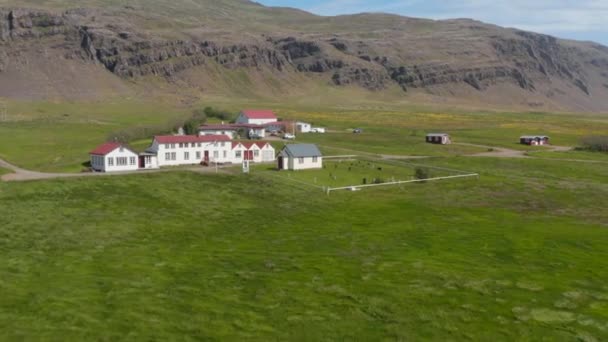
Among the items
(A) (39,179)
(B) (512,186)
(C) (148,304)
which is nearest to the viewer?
(C) (148,304)

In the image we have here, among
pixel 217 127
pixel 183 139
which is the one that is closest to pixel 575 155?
pixel 217 127

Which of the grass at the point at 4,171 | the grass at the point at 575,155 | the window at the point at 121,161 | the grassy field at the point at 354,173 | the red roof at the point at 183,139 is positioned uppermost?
the red roof at the point at 183,139

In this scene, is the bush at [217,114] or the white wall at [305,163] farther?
the bush at [217,114]

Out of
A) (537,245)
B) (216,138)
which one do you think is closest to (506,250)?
(537,245)

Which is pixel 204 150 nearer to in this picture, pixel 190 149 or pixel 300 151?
pixel 190 149

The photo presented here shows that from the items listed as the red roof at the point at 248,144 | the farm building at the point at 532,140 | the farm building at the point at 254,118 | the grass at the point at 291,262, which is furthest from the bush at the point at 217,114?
the grass at the point at 291,262

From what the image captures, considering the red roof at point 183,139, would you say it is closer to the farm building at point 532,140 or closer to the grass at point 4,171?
the grass at point 4,171

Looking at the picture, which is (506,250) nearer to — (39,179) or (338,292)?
(338,292)
